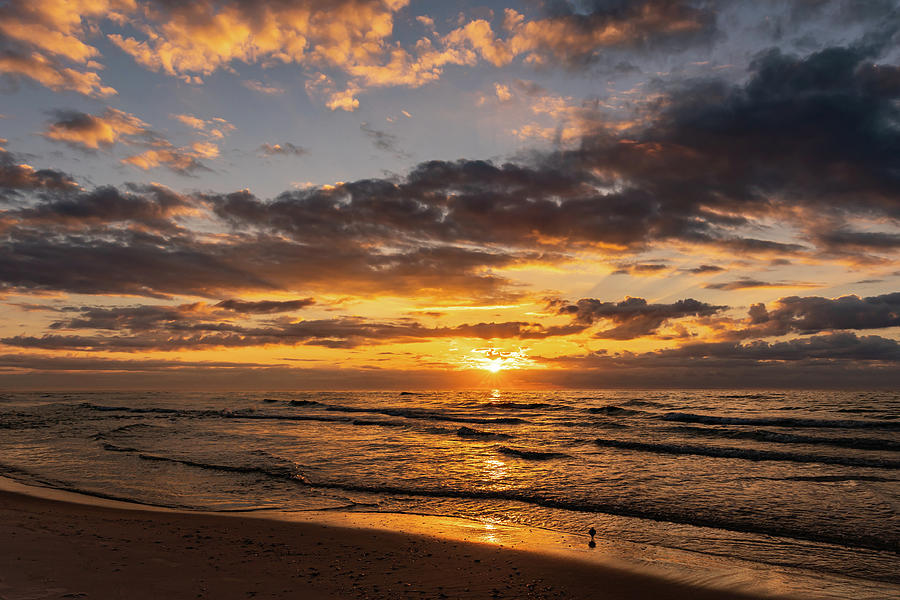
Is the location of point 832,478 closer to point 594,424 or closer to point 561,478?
point 561,478

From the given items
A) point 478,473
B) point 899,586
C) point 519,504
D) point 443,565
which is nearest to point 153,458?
point 478,473

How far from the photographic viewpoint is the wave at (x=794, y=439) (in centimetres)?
2816

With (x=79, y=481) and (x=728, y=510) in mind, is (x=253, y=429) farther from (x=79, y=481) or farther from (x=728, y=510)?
(x=728, y=510)

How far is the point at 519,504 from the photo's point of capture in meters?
14.7

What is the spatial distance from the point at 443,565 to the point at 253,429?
1223 inches

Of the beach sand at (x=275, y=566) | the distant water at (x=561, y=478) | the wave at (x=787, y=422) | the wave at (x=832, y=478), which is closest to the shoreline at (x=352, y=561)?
the beach sand at (x=275, y=566)

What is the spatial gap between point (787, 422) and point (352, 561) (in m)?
42.3

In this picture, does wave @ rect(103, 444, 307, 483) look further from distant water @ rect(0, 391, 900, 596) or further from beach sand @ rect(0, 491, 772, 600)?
beach sand @ rect(0, 491, 772, 600)

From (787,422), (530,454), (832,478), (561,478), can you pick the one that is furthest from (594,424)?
(561,478)

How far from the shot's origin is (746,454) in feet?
82.8

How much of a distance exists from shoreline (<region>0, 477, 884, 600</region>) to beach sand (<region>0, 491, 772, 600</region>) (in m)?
0.02

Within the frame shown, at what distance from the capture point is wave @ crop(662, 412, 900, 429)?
37406mm

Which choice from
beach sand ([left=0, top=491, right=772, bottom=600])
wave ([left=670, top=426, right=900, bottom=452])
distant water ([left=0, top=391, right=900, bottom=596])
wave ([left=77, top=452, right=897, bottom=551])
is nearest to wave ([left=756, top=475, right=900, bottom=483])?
Answer: distant water ([left=0, top=391, right=900, bottom=596])

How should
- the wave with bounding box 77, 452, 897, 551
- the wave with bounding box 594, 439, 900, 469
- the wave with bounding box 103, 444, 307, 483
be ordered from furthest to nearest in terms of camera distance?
the wave with bounding box 594, 439, 900, 469 → the wave with bounding box 103, 444, 307, 483 → the wave with bounding box 77, 452, 897, 551
